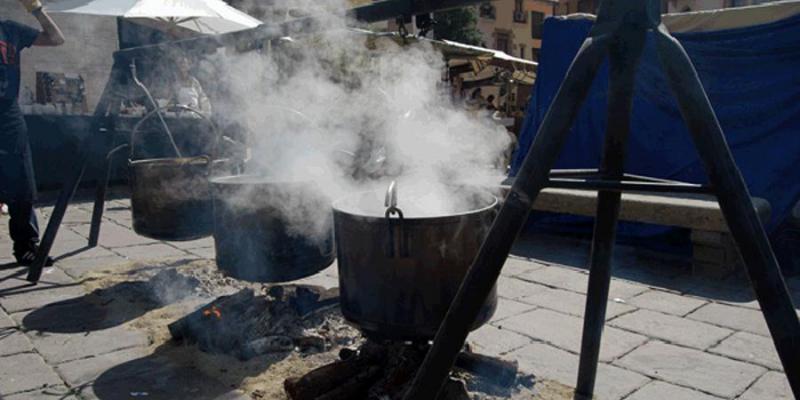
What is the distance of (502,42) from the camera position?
44844 millimetres

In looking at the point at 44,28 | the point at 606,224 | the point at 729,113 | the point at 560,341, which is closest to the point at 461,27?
the point at 729,113

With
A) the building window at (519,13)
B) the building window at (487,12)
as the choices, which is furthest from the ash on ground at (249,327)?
the building window at (519,13)

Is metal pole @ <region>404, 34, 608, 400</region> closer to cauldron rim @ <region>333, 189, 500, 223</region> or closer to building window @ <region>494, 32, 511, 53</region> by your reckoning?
cauldron rim @ <region>333, 189, 500, 223</region>

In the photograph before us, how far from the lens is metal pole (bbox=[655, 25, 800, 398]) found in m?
1.80

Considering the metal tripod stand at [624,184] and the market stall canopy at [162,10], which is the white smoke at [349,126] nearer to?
the metal tripod stand at [624,184]

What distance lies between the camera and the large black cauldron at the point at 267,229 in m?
3.80

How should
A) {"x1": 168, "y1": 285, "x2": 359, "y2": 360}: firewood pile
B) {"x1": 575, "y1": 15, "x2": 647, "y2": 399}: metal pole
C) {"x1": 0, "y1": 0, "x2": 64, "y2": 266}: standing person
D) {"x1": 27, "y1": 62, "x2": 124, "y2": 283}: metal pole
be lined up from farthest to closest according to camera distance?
{"x1": 0, "y1": 0, "x2": 64, "y2": 266}: standing person, {"x1": 27, "y1": 62, "x2": 124, "y2": 283}: metal pole, {"x1": 168, "y1": 285, "x2": 359, "y2": 360}: firewood pile, {"x1": 575, "y1": 15, "x2": 647, "y2": 399}: metal pole

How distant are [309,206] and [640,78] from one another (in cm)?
453

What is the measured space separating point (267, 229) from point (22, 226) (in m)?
3.32

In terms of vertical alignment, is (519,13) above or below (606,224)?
A: above

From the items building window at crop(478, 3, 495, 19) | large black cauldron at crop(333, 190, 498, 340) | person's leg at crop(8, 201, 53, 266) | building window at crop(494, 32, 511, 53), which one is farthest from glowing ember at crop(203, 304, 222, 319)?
building window at crop(494, 32, 511, 53)

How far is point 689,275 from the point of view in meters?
5.48

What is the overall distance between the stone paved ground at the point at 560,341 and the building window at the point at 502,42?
40.6 m

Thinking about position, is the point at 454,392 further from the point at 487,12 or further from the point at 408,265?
the point at 487,12
